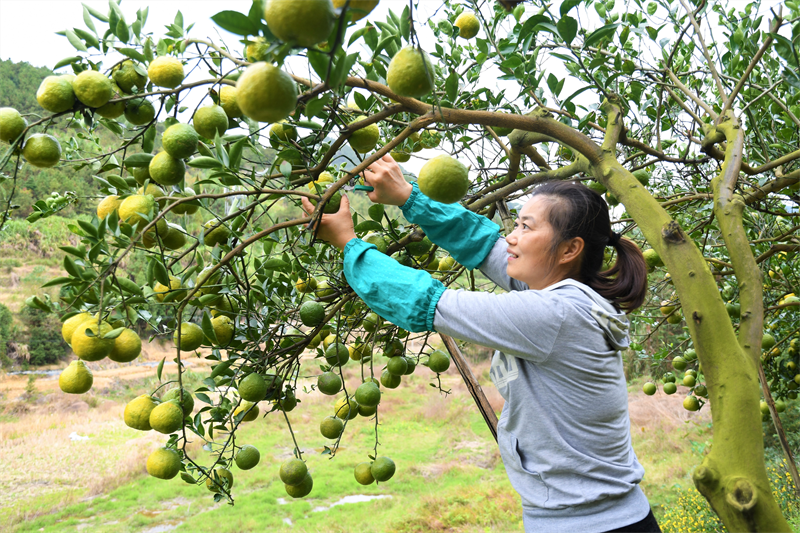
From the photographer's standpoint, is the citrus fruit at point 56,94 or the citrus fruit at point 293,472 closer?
the citrus fruit at point 56,94

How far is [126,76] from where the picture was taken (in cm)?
100

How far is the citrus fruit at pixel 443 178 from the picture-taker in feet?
3.09

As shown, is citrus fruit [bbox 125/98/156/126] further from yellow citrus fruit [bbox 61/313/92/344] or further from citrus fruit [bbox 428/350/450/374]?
citrus fruit [bbox 428/350/450/374]

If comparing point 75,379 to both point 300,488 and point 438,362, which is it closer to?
point 300,488

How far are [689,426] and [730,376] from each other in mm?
9215

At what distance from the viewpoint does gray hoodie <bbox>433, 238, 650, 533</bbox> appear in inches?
40.3

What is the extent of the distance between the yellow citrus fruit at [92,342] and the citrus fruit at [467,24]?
1.57 metres

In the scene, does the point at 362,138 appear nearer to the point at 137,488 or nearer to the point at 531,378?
the point at 531,378

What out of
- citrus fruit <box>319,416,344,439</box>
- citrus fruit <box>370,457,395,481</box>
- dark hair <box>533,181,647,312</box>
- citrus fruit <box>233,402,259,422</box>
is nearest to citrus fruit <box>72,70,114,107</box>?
citrus fruit <box>233,402,259,422</box>

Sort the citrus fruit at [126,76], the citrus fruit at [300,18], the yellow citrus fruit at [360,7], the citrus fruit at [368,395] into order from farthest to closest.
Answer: the citrus fruit at [368,395], the citrus fruit at [126,76], the yellow citrus fruit at [360,7], the citrus fruit at [300,18]

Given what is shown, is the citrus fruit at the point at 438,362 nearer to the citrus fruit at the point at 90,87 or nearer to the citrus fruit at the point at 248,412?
the citrus fruit at the point at 248,412

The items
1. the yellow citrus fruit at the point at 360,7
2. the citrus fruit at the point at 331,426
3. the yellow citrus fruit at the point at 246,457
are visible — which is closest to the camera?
the yellow citrus fruit at the point at 360,7

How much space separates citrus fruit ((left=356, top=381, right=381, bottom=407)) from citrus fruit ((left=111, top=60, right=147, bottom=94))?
38.4 inches

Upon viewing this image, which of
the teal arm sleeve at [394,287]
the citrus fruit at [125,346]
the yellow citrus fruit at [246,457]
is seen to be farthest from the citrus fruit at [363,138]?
the yellow citrus fruit at [246,457]
